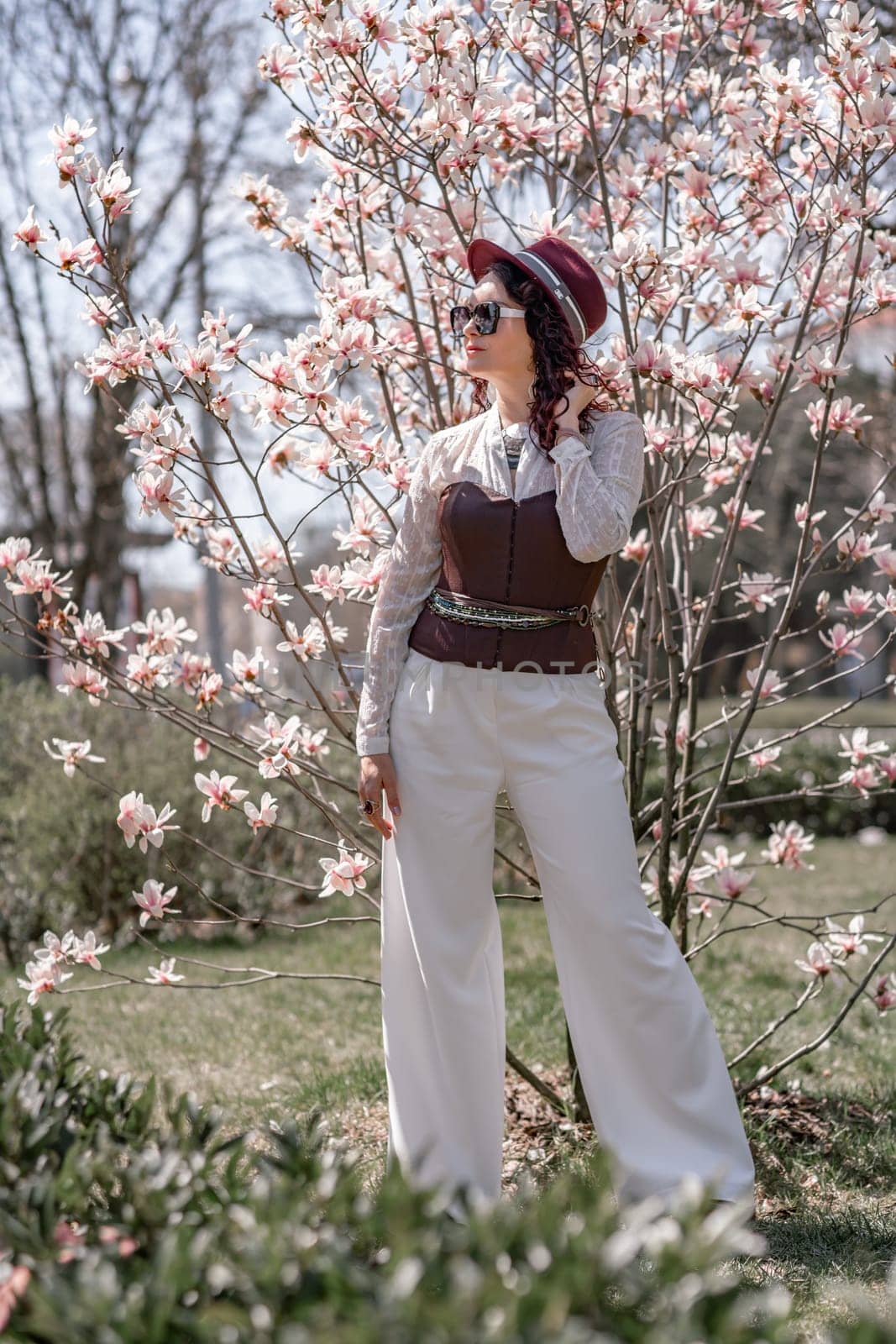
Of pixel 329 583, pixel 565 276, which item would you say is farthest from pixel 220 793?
pixel 565 276

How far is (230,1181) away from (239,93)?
10775mm

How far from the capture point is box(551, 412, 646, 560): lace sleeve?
8.79 ft

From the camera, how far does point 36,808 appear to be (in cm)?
697

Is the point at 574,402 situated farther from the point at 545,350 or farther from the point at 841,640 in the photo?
the point at 841,640

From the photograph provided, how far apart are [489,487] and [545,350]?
316 millimetres

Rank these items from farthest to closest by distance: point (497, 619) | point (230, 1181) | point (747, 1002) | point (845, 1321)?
1. point (747, 1002)
2. point (497, 619)
3. point (845, 1321)
4. point (230, 1181)

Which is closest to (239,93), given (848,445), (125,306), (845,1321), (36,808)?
(36,808)

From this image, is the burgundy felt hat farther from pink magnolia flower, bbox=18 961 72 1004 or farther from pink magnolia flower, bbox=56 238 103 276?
pink magnolia flower, bbox=18 961 72 1004

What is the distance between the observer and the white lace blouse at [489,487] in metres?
2.69

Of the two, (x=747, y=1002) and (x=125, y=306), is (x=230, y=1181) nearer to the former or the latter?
(x=125, y=306)

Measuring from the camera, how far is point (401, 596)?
2.99 meters

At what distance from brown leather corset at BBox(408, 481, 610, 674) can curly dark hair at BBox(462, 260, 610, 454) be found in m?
0.16

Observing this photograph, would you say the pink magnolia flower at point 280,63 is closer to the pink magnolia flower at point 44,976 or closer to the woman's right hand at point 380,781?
the woman's right hand at point 380,781

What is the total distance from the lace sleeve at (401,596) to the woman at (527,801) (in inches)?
1.6
